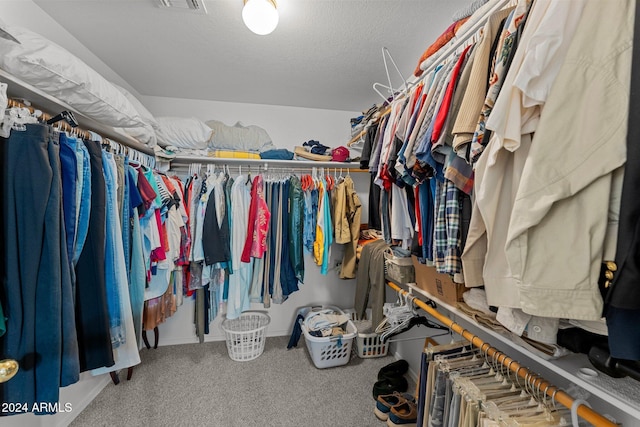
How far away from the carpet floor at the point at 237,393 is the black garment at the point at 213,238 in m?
0.89

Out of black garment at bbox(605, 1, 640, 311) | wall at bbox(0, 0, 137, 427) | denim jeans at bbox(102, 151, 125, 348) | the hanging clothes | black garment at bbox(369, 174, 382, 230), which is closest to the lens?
black garment at bbox(605, 1, 640, 311)

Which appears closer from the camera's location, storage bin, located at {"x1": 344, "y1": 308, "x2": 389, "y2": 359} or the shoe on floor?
the shoe on floor

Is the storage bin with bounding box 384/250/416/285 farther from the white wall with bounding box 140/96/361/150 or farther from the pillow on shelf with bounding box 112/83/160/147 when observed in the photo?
A: the pillow on shelf with bounding box 112/83/160/147

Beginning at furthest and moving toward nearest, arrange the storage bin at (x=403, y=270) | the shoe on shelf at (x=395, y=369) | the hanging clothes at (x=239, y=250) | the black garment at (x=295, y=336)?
1. the black garment at (x=295, y=336)
2. the hanging clothes at (x=239, y=250)
3. the shoe on shelf at (x=395, y=369)
4. the storage bin at (x=403, y=270)

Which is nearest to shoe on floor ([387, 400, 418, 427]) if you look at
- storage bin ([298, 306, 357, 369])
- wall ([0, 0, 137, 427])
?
storage bin ([298, 306, 357, 369])

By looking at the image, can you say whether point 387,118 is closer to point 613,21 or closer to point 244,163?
point 613,21

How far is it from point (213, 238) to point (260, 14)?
1.50m

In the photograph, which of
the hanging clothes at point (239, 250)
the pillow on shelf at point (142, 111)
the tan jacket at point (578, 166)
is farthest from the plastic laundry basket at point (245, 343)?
the tan jacket at point (578, 166)

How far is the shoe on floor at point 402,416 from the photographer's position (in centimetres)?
143

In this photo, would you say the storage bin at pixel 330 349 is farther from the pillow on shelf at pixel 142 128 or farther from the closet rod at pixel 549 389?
the pillow on shelf at pixel 142 128

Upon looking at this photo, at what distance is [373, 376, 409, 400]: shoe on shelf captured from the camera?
1695 mm

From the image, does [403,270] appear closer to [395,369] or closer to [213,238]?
[395,369]

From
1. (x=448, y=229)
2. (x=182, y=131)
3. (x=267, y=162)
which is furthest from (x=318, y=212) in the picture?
(x=448, y=229)

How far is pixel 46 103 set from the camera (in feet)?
3.51
